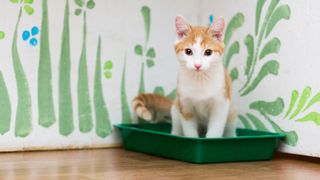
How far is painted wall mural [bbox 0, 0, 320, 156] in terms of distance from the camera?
6.82 feet

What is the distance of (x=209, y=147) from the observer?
1.90m

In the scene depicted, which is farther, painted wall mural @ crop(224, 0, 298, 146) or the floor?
painted wall mural @ crop(224, 0, 298, 146)

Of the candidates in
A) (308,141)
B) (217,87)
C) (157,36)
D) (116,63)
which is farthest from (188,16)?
(308,141)

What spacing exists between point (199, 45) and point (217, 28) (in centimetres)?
11

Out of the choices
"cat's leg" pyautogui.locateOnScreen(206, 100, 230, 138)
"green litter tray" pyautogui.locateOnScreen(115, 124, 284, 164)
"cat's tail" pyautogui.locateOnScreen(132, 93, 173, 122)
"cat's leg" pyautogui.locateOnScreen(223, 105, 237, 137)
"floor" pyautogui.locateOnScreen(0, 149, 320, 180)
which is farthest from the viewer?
"cat's tail" pyautogui.locateOnScreen(132, 93, 173, 122)

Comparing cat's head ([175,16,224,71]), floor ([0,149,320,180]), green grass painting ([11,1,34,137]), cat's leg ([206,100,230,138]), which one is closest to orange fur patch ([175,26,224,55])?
cat's head ([175,16,224,71])

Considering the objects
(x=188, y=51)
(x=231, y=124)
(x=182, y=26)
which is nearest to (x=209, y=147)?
(x=231, y=124)

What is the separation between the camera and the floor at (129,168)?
164cm

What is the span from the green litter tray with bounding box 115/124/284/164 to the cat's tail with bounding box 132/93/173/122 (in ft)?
0.35

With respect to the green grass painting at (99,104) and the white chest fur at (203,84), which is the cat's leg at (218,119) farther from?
the green grass painting at (99,104)

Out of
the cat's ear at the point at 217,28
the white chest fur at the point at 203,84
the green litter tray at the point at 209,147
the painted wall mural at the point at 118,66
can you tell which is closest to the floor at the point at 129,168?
the green litter tray at the point at 209,147

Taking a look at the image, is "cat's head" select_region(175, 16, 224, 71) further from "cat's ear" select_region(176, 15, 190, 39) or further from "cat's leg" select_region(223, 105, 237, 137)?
"cat's leg" select_region(223, 105, 237, 137)

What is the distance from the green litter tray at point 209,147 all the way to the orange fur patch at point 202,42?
33 centimetres

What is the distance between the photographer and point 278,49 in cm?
215
